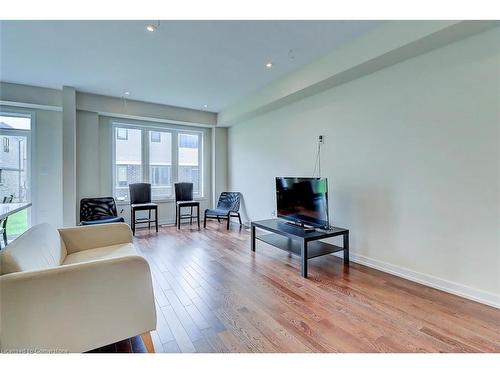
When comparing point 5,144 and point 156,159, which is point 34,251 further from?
point 156,159

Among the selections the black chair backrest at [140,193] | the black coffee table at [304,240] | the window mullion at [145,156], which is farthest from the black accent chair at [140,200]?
the black coffee table at [304,240]

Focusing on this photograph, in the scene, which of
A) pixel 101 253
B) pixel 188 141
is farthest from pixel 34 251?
pixel 188 141

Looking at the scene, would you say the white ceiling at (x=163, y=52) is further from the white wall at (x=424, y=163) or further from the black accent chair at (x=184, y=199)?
the black accent chair at (x=184, y=199)

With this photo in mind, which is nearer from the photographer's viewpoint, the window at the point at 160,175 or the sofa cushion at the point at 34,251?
the sofa cushion at the point at 34,251

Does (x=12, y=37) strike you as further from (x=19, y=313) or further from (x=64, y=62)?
(x=19, y=313)

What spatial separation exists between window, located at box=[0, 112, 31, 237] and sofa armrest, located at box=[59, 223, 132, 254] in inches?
117

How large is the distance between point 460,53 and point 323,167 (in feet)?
6.49

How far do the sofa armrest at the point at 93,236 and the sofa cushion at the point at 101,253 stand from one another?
69 mm

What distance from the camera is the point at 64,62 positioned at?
3.44 meters

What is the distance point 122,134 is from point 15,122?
1763mm

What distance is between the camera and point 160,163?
604 centimetres

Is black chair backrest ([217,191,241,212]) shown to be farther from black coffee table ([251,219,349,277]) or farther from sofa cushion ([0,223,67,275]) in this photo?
sofa cushion ([0,223,67,275])

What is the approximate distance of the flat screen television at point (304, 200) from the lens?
3.27 metres
